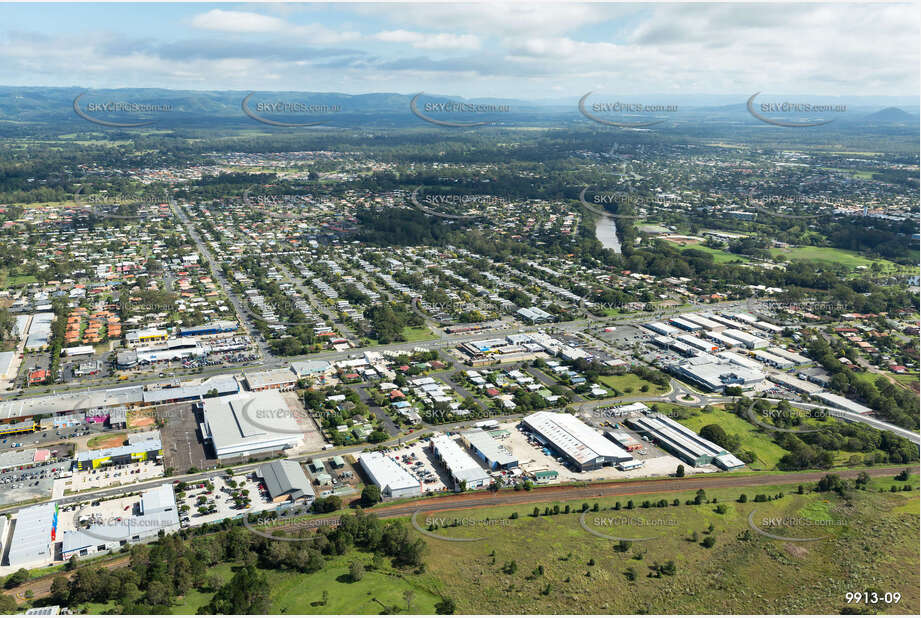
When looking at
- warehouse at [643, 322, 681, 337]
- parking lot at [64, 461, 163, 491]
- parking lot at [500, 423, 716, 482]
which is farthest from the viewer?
warehouse at [643, 322, 681, 337]

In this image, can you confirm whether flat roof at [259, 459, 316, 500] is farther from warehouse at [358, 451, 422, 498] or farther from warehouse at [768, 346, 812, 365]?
warehouse at [768, 346, 812, 365]

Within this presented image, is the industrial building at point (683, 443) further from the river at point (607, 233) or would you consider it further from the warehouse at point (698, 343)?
the river at point (607, 233)

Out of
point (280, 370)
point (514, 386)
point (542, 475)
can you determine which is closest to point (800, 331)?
point (514, 386)

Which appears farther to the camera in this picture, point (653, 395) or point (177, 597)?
point (653, 395)

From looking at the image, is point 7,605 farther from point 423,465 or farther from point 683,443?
point 683,443

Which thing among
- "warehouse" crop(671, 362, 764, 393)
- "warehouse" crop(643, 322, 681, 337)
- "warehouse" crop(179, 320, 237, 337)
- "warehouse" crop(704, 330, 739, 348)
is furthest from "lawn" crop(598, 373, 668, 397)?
"warehouse" crop(179, 320, 237, 337)

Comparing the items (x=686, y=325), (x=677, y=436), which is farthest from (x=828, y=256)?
(x=677, y=436)

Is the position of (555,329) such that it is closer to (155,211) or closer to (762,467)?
(762,467)
